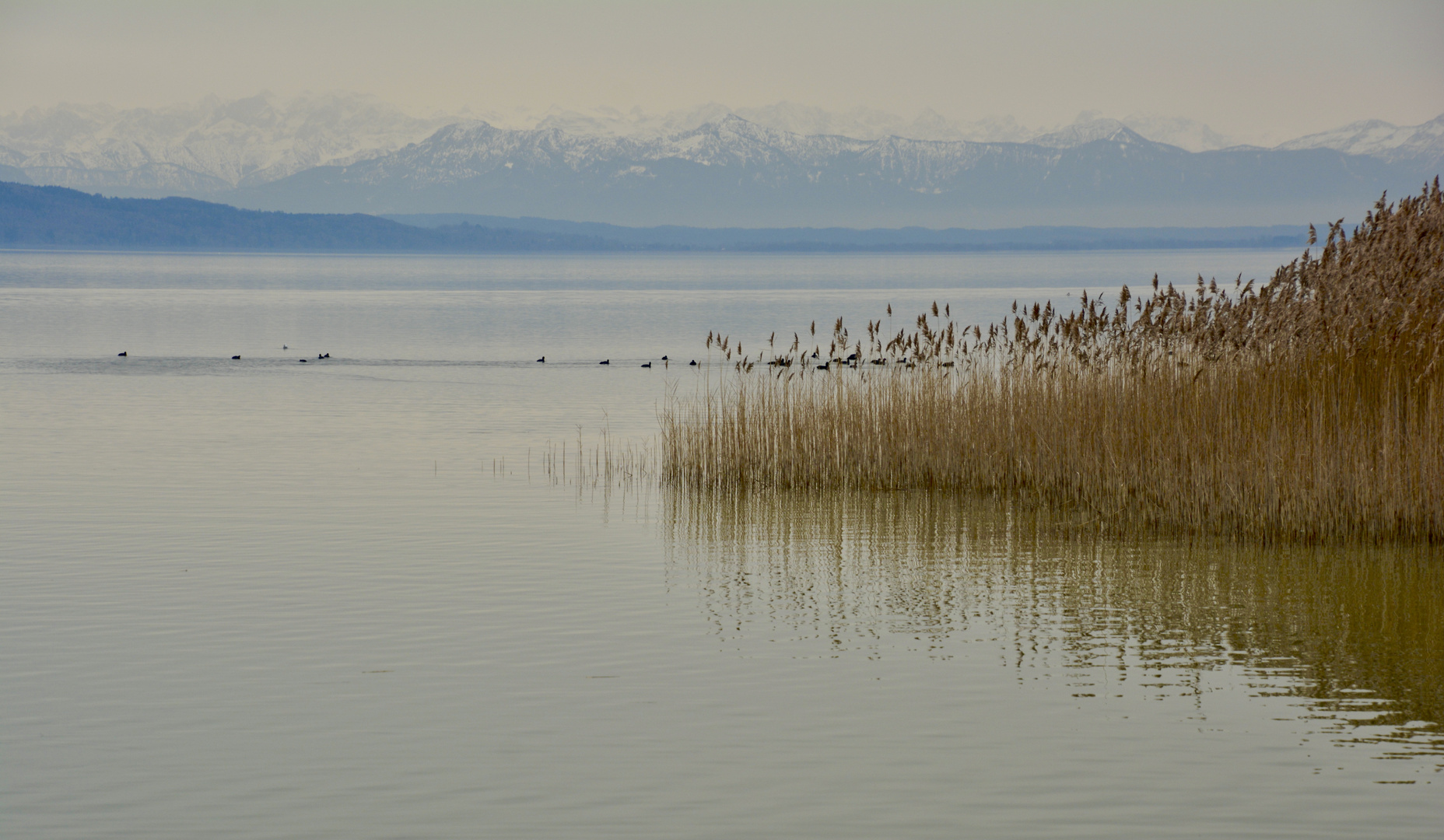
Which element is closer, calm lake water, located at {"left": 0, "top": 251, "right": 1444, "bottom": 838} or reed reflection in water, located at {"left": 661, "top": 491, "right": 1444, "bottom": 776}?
calm lake water, located at {"left": 0, "top": 251, "right": 1444, "bottom": 838}

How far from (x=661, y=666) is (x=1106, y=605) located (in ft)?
11.8

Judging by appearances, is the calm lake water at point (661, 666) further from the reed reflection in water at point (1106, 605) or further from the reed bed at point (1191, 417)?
the reed bed at point (1191, 417)

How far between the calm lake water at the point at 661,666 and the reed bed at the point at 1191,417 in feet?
1.71

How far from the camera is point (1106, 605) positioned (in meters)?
11.1

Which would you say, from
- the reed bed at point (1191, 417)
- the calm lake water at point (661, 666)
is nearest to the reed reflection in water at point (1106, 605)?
the calm lake water at point (661, 666)

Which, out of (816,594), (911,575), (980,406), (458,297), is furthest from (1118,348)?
(458,297)

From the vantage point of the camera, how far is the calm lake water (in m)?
7.03

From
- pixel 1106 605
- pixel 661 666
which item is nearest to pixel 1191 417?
pixel 1106 605

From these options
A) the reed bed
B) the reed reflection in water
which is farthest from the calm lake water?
the reed bed

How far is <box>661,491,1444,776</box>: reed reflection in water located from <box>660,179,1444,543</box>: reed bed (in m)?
0.51

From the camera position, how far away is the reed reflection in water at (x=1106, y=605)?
8.91m

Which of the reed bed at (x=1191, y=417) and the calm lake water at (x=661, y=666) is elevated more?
the reed bed at (x=1191, y=417)

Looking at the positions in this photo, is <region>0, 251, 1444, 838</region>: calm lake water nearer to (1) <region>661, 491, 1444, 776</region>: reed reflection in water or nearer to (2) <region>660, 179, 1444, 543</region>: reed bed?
(1) <region>661, 491, 1444, 776</region>: reed reflection in water

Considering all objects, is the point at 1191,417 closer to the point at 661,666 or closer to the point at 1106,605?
the point at 1106,605
